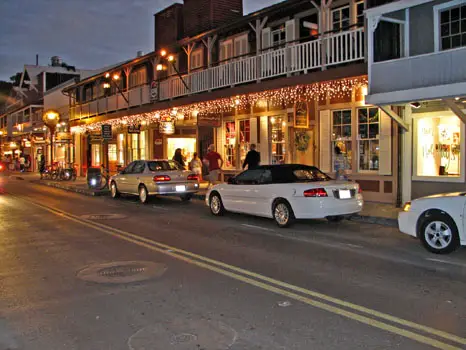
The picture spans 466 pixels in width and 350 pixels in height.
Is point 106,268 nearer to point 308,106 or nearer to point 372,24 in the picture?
point 372,24

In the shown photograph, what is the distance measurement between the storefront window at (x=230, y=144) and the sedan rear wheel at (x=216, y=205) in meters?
7.33

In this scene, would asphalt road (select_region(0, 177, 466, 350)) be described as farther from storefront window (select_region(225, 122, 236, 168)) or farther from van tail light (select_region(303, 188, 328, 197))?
storefront window (select_region(225, 122, 236, 168))

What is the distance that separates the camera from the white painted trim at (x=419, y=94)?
1087 cm

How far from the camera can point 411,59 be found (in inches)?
478

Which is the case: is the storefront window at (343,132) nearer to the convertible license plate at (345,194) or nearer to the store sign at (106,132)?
the convertible license plate at (345,194)

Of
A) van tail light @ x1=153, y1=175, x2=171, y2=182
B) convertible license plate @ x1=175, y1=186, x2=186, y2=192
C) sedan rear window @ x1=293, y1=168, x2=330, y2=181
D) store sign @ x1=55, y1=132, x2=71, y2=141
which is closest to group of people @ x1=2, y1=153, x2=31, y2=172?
store sign @ x1=55, y1=132, x2=71, y2=141

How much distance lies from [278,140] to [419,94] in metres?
7.47

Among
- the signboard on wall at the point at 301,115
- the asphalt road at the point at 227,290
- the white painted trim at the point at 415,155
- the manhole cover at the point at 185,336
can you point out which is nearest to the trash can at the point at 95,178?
the signboard on wall at the point at 301,115

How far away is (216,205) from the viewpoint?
43.5ft

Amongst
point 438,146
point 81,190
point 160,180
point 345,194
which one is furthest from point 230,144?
point 345,194

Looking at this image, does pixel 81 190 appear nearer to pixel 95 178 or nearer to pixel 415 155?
pixel 95 178

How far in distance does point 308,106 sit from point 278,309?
12.3 metres

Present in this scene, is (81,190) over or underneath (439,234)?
over

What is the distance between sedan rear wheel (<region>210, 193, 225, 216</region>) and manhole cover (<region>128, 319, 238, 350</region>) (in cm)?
825
